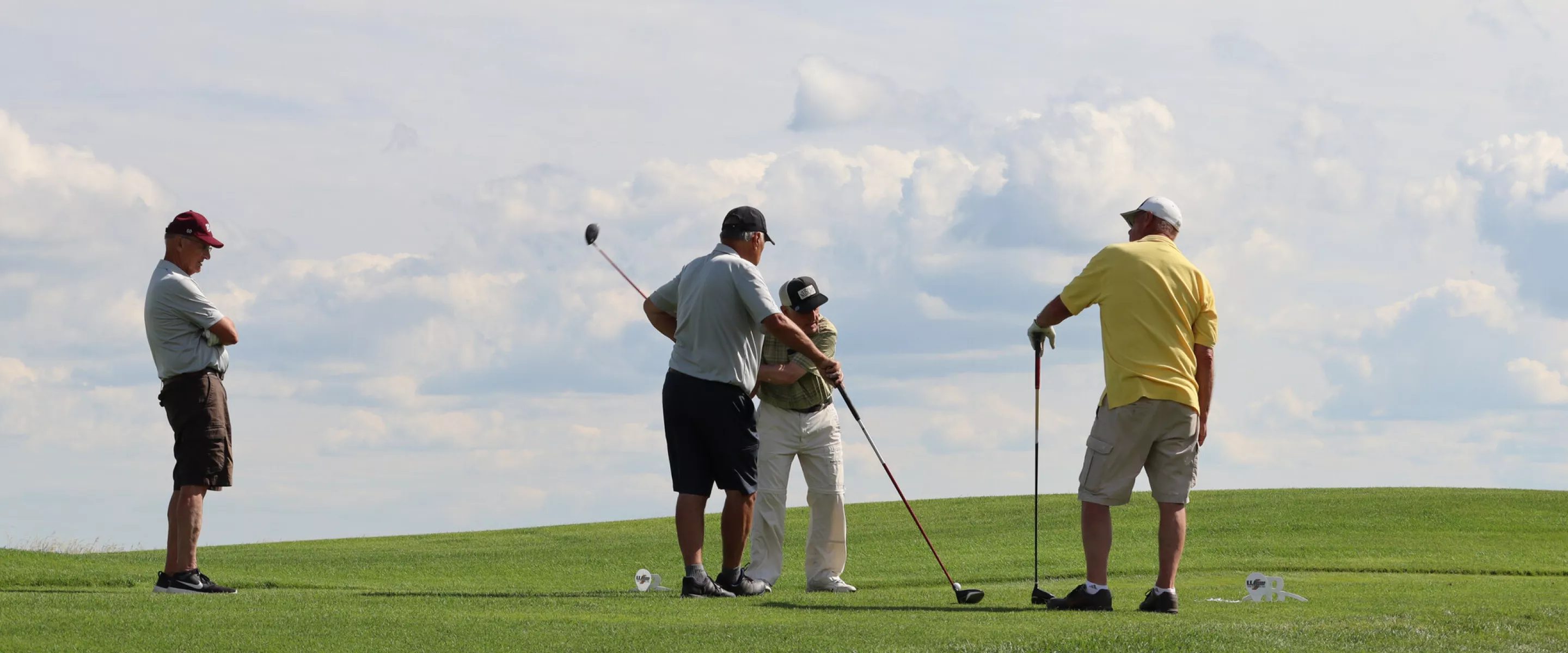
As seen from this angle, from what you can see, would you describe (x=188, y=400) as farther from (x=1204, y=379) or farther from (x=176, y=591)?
(x=1204, y=379)

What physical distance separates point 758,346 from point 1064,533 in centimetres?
949

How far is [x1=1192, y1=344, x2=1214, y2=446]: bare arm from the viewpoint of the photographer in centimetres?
776

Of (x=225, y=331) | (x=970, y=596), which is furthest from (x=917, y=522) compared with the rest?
(x=225, y=331)

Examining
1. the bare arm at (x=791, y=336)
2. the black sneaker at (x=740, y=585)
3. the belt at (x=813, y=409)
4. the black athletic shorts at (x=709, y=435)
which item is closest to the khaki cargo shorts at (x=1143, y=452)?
the bare arm at (x=791, y=336)

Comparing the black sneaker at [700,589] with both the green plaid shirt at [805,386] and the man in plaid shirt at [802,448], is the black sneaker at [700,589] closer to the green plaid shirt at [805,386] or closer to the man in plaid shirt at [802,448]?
the man in plaid shirt at [802,448]

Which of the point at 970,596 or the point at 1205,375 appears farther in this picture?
the point at 970,596

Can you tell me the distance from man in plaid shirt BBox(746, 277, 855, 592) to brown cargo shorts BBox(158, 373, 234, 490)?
3.30m

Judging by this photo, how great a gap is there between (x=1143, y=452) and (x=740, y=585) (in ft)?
8.27

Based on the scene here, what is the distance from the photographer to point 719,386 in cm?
838

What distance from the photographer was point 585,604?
789 cm

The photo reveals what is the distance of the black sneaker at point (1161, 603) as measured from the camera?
7.46m

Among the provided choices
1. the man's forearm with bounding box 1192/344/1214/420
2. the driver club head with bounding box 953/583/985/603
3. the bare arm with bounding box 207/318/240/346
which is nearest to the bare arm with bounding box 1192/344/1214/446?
the man's forearm with bounding box 1192/344/1214/420

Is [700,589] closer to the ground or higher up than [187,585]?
higher up

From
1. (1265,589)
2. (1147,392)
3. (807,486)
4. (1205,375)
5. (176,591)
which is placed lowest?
(176,591)
